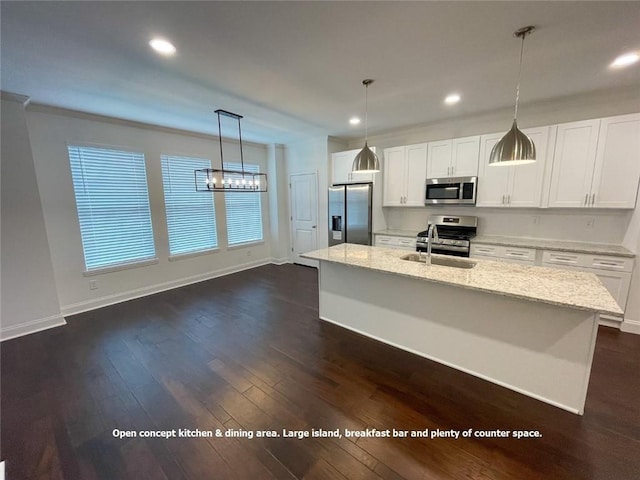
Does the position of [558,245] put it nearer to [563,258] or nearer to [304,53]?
[563,258]

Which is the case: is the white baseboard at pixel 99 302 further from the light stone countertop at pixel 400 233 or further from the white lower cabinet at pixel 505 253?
the white lower cabinet at pixel 505 253

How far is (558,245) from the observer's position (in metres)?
3.37

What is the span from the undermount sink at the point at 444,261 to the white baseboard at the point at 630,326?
2.10 meters

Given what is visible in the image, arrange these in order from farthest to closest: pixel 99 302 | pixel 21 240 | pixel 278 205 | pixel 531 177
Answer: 1. pixel 278 205
2. pixel 99 302
3. pixel 531 177
4. pixel 21 240

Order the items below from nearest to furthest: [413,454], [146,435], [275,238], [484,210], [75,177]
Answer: [413,454] → [146,435] → [75,177] → [484,210] → [275,238]

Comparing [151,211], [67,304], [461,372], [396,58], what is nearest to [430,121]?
[396,58]

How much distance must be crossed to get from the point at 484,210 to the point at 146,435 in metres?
4.83

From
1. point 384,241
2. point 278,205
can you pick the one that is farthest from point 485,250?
point 278,205

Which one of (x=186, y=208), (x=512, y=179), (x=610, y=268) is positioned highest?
(x=512, y=179)

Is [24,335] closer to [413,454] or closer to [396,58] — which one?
[413,454]

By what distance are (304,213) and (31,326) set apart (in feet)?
14.8

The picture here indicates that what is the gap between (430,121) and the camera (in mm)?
4266

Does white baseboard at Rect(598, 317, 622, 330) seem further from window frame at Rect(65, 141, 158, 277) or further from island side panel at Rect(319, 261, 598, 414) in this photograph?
window frame at Rect(65, 141, 158, 277)

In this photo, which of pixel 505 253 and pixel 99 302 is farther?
pixel 99 302
